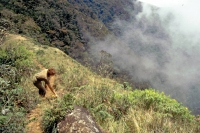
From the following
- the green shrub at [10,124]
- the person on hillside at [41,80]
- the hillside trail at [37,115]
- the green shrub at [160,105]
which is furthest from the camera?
the person on hillside at [41,80]

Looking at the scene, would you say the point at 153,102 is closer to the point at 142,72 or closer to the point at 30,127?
the point at 30,127

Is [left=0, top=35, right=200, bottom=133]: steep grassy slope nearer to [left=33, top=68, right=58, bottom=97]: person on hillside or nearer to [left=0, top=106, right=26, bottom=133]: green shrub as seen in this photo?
[left=0, top=106, right=26, bottom=133]: green shrub

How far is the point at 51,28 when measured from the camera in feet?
171

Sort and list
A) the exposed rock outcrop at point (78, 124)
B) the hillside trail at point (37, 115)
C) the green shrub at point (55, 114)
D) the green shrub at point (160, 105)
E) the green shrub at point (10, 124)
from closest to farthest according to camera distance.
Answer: the green shrub at point (10, 124)
the exposed rock outcrop at point (78, 124)
the green shrub at point (55, 114)
the hillside trail at point (37, 115)
the green shrub at point (160, 105)

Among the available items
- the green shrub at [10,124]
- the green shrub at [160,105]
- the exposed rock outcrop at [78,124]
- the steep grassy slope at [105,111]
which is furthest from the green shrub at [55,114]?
the green shrub at [160,105]

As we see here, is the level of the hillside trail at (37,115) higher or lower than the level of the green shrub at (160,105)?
lower

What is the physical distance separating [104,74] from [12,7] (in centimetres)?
3834

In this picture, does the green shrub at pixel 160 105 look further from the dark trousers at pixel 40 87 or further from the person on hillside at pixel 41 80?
the dark trousers at pixel 40 87

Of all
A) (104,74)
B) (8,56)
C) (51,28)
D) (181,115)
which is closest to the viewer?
(181,115)

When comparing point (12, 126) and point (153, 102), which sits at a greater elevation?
point (153, 102)

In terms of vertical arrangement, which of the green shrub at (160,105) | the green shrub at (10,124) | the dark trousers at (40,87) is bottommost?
the green shrub at (10,124)

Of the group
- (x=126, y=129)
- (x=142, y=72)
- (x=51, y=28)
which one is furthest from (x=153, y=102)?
(x=142, y=72)

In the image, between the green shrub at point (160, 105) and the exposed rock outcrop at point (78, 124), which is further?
the green shrub at point (160, 105)

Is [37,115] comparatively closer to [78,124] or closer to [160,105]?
[78,124]
